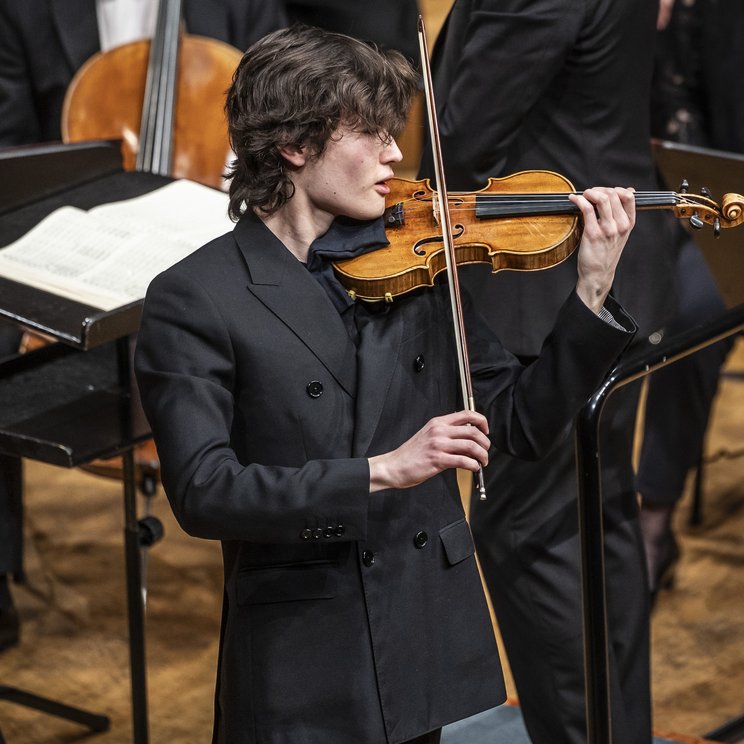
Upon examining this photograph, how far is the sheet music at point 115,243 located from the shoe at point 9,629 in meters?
1.18

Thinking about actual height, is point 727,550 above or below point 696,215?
below

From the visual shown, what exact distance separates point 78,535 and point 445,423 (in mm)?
2426

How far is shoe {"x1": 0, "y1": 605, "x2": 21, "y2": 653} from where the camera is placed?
10.5 feet

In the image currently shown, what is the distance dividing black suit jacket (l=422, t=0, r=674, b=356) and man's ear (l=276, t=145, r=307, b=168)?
2.02 feet

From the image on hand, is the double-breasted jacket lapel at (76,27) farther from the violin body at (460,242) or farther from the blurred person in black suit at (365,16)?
the violin body at (460,242)

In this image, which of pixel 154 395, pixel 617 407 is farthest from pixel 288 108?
pixel 617 407

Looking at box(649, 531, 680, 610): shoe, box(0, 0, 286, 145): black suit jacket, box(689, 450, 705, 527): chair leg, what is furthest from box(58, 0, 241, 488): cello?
box(689, 450, 705, 527): chair leg

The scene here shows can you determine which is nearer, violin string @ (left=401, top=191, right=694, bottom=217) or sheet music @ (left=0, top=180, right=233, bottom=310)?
violin string @ (left=401, top=191, right=694, bottom=217)

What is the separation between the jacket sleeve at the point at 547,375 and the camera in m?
1.76

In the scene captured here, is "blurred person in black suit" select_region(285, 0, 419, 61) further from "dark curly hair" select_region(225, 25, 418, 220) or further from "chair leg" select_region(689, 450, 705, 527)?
"dark curly hair" select_region(225, 25, 418, 220)

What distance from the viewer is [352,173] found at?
5.49 ft

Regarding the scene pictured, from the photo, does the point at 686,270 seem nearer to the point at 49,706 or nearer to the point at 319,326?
the point at 49,706

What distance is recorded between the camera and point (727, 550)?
3.62 meters

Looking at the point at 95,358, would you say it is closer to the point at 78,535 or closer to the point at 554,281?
the point at 554,281
